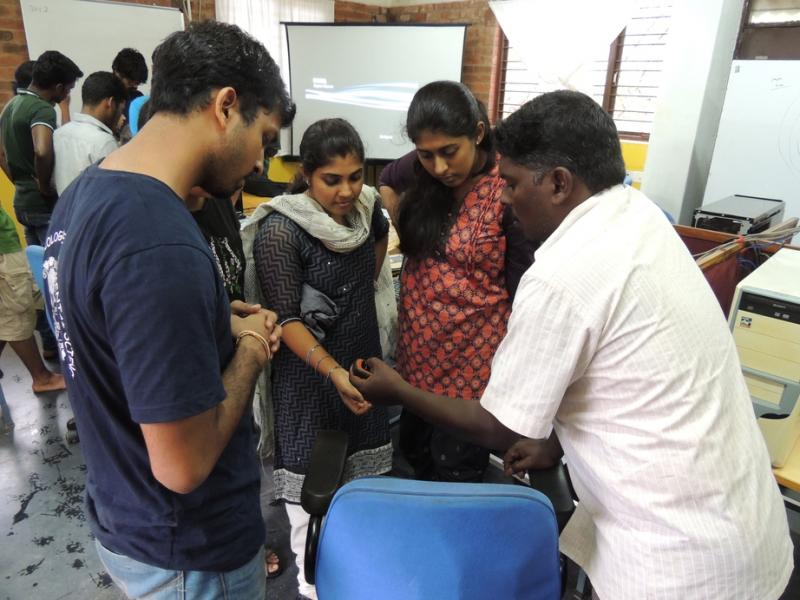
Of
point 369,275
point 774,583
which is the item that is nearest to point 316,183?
point 369,275

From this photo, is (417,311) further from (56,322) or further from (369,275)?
(56,322)

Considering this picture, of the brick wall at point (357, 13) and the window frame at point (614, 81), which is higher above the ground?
the brick wall at point (357, 13)

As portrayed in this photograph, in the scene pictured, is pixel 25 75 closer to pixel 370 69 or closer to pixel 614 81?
pixel 370 69

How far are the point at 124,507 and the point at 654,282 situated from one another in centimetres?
81

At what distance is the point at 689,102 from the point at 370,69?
8.64ft

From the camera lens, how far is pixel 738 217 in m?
1.71

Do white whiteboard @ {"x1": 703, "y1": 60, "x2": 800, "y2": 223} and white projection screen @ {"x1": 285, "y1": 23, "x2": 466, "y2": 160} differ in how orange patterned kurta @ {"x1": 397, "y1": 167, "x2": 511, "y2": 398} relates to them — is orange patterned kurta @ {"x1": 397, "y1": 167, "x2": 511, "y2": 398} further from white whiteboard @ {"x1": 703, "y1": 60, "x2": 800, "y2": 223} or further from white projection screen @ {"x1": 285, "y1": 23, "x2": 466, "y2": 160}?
white projection screen @ {"x1": 285, "y1": 23, "x2": 466, "y2": 160}

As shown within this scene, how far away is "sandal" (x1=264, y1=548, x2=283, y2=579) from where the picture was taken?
168cm

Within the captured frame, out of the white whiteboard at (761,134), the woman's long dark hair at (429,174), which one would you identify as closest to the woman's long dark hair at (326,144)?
A: the woman's long dark hair at (429,174)

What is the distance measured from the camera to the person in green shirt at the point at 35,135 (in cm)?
257

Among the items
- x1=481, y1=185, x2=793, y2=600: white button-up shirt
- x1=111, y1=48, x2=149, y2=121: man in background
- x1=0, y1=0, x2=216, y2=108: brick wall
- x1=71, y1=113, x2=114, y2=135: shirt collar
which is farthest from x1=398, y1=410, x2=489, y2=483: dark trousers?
x1=0, y1=0, x2=216, y2=108: brick wall

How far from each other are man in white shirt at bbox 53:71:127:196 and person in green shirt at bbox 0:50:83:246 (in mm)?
66

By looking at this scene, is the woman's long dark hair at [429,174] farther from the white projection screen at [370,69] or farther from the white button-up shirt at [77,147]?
the white projection screen at [370,69]

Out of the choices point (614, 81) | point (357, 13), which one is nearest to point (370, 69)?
point (357, 13)
